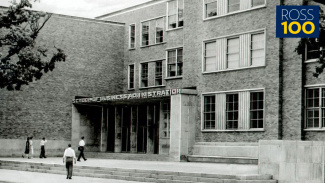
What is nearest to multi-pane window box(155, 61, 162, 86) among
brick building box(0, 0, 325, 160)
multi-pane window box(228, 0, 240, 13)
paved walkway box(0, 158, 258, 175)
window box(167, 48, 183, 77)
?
brick building box(0, 0, 325, 160)

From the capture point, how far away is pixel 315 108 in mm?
29578

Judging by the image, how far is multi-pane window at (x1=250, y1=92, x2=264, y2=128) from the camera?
105ft

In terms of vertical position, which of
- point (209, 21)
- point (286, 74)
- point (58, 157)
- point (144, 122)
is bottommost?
point (58, 157)

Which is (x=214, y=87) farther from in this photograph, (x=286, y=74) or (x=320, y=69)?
(x=320, y=69)

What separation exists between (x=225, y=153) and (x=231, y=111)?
2524 mm

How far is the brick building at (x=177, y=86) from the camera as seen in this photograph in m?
31.0

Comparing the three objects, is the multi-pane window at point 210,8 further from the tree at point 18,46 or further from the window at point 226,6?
the tree at point 18,46

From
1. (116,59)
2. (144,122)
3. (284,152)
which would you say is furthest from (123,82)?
(284,152)

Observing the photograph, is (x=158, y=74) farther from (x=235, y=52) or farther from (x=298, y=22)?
(x=298, y=22)

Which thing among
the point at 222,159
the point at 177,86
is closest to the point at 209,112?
the point at 222,159

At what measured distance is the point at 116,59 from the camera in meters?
47.5

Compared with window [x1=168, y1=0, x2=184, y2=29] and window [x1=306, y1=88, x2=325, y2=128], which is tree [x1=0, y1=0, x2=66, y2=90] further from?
window [x1=306, y1=88, x2=325, y2=128]

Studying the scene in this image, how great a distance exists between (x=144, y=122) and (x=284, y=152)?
2216cm

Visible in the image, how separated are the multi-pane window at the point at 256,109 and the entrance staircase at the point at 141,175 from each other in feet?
28.6
